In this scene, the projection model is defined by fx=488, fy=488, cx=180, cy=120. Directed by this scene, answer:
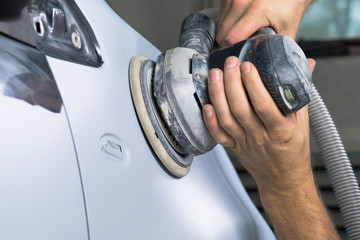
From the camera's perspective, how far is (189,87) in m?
0.60

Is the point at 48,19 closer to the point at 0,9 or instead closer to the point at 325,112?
the point at 0,9

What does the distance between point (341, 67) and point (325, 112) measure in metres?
2.45

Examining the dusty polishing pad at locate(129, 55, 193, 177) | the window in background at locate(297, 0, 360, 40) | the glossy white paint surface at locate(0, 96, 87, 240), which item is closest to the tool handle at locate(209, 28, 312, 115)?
the dusty polishing pad at locate(129, 55, 193, 177)

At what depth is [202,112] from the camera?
61 cm

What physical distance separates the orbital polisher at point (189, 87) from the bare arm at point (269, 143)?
0.05 feet

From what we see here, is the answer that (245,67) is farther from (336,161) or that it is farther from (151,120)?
(336,161)

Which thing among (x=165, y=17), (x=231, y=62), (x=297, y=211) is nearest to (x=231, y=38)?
(x=231, y=62)

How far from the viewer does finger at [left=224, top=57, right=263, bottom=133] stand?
0.58m

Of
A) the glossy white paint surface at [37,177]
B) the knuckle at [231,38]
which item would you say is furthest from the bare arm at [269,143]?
the glossy white paint surface at [37,177]

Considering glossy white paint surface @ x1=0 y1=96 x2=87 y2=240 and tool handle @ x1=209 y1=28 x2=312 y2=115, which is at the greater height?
glossy white paint surface @ x1=0 y1=96 x2=87 y2=240

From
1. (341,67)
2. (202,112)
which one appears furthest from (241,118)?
(341,67)

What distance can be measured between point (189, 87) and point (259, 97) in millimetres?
86

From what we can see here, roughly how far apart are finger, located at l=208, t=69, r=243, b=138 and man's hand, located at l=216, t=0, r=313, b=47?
0.16m

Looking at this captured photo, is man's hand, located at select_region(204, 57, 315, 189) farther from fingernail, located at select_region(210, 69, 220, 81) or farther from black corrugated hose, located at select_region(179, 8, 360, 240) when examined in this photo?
black corrugated hose, located at select_region(179, 8, 360, 240)
